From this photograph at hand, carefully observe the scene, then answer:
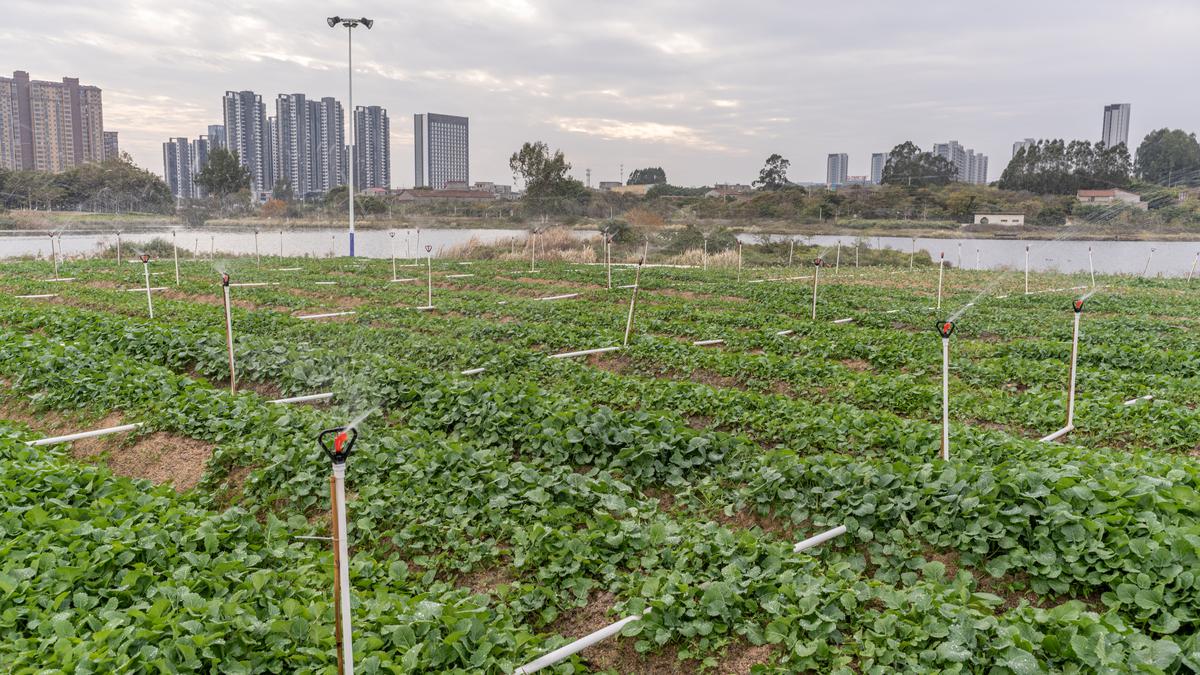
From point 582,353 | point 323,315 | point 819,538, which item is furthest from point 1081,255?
point 819,538

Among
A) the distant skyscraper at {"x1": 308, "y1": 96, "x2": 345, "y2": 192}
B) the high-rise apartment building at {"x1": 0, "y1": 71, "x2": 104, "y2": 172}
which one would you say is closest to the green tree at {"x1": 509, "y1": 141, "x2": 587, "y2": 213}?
the distant skyscraper at {"x1": 308, "y1": 96, "x2": 345, "y2": 192}

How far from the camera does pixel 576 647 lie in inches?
157

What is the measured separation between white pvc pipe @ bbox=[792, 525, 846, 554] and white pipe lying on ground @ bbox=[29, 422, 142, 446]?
6660 millimetres

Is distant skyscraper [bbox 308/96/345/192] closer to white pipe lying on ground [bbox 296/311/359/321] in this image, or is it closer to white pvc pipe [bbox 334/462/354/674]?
white pipe lying on ground [bbox 296/311/359/321]

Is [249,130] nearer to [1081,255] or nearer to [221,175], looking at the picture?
[221,175]

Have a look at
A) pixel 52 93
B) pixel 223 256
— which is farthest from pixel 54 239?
pixel 52 93

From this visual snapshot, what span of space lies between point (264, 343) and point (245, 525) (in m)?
6.29

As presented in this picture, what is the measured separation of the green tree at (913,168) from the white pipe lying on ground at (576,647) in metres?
68.1

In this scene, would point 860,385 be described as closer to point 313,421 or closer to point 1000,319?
point 313,421

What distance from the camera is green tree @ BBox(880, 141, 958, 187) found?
67.9 meters

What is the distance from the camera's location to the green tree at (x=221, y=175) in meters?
59.8

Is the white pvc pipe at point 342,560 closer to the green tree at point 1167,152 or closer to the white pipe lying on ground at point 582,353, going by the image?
the white pipe lying on ground at point 582,353

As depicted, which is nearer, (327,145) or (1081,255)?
(1081,255)

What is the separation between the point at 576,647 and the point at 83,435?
6000mm
